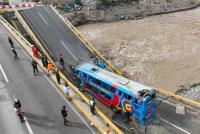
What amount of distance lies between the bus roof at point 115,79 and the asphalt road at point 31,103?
493 cm

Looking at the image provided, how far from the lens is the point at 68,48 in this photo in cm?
3741

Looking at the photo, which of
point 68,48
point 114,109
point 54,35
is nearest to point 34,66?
point 114,109

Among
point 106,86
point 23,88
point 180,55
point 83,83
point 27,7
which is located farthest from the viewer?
point 27,7

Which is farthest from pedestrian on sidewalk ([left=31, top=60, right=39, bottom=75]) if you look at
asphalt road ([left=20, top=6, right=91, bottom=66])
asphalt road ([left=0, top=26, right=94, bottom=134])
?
asphalt road ([left=20, top=6, right=91, bottom=66])

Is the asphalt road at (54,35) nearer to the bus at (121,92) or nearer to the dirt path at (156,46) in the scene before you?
the dirt path at (156,46)

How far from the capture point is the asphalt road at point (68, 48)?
2472cm

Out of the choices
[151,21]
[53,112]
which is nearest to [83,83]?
[53,112]

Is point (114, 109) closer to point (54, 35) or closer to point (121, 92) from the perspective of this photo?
point (121, 92)

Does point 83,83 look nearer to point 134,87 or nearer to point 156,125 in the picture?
point 134,87

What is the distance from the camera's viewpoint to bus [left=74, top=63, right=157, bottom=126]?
936 inches

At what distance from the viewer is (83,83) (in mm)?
30156

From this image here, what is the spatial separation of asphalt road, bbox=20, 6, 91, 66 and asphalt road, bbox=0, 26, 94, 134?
25.0 feet

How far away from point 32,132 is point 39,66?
9551 millimetres

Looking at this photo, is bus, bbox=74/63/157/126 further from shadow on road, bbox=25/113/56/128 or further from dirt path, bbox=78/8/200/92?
dirt path, bbox=78/8/200/92
